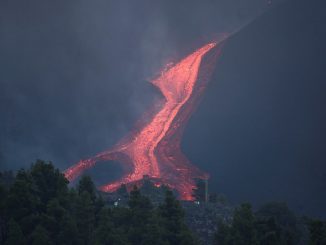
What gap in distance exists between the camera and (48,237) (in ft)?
68.7

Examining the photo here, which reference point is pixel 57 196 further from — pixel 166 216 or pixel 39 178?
pixel 166 216

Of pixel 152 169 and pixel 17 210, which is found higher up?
pixel 152 169

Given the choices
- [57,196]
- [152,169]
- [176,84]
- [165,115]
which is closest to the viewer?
[57,196]

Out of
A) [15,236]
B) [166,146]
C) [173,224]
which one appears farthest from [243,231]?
[166,146]

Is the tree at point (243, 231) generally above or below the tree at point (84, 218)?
below

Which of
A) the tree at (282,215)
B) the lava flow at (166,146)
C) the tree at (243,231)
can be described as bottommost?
the tree at (243,231)

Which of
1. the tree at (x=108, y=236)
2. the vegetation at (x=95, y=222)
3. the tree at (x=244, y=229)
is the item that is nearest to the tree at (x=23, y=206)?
the vegetation at (x=95, y=222)

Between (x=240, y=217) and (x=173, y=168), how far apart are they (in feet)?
104

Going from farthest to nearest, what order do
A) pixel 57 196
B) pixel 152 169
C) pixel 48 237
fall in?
1. pixel 152 169
2. pixel 57 196
3. pixel 48 237

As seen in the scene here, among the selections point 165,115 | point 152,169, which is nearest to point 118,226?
point 152,169

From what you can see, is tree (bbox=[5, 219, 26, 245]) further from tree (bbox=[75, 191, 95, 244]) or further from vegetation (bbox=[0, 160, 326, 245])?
tree (bbox=[75, 191, 95, 244])

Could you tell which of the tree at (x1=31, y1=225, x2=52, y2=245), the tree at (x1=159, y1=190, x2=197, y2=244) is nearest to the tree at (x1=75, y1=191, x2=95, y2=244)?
the tree at (x1=31, y1=225, x2=52, y2=245)

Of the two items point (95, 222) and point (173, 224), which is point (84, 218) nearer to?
point (95, 222)

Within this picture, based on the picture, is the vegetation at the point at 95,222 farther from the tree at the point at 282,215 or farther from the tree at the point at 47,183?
the tree at the point at 282,215
